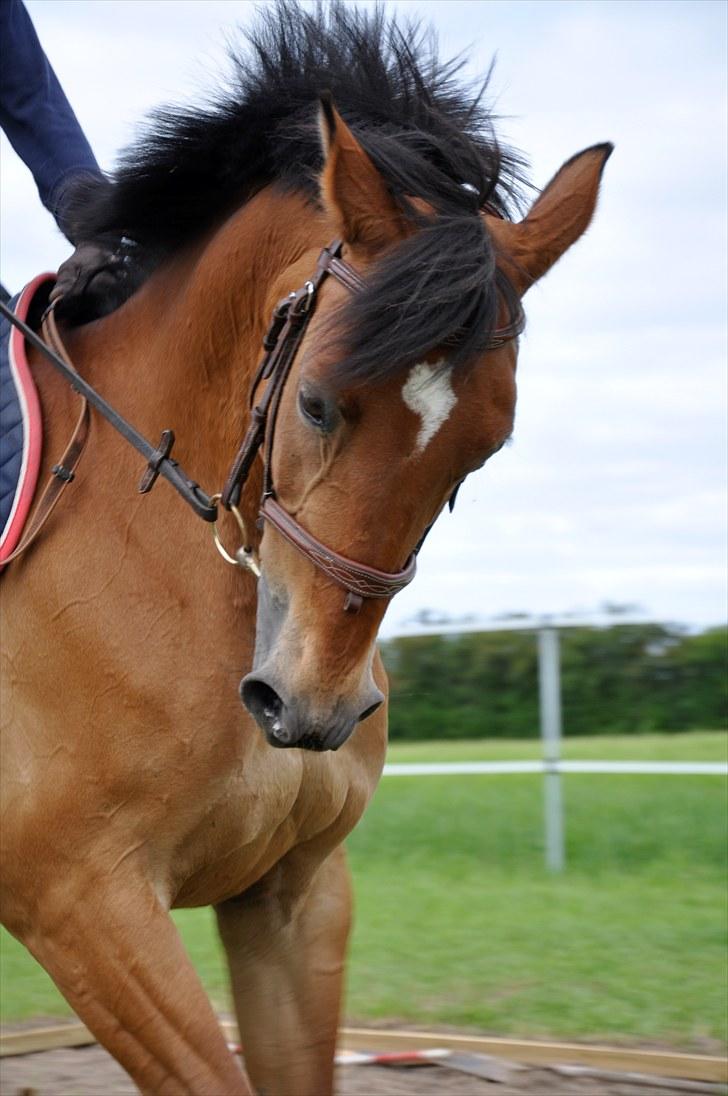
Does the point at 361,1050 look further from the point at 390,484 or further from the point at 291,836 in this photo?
the point at 390,484

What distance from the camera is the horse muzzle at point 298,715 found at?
8.53ft

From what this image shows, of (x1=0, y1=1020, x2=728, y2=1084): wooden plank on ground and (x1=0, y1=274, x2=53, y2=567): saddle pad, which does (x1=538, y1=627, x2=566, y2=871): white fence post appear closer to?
(x1=0, y1=1020, x2=728, y2=1084): wooden plank on ground

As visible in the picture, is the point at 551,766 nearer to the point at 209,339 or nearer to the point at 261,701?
the point at 209,339

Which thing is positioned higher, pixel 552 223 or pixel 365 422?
pixel 552 223

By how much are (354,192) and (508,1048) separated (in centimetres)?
331

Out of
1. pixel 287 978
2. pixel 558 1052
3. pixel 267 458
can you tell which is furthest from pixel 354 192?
pixel 558 1052

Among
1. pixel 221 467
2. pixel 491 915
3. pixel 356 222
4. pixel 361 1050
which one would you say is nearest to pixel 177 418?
pixel 221 467

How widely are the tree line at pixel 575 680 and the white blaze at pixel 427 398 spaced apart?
22.1ft

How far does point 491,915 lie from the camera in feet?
23.8

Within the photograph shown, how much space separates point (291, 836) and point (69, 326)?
4.35 feet

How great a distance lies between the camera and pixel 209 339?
10.4 feet

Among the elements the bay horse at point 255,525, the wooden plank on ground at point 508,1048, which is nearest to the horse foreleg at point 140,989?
the bay horse at point 255,525

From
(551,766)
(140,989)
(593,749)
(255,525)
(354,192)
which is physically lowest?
(593,749)

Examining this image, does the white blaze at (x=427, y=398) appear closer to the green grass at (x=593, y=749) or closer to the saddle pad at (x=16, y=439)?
the saddle pad at (x=16, y=439)
